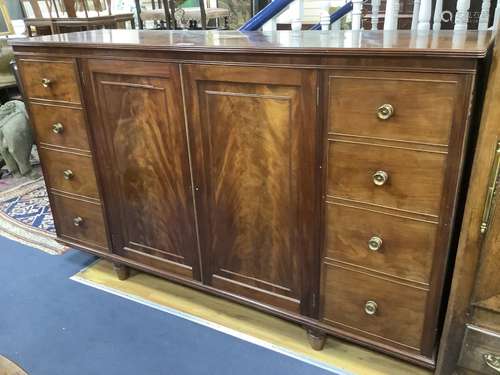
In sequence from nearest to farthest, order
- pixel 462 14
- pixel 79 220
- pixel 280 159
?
pixel 280 159
pixel 462 14
pixel 79 220

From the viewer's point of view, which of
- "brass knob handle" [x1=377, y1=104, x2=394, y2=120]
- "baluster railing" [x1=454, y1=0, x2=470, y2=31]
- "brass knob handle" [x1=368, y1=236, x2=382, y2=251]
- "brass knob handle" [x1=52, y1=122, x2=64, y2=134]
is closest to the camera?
"brass knob handle" [x1=377, y1=104, x2=394, y2=120]

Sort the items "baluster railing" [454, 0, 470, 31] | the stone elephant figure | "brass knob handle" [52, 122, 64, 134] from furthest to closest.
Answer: the stone elephant figure
"brass knob handle" [52, 122, 64, 134]
"baluster railing" [454, 0, 470, 31]

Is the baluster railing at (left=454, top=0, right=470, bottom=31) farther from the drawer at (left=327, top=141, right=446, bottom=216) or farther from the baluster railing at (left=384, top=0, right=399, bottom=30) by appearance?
the drawer at (left=327, top=141, right=446, bottom=216)

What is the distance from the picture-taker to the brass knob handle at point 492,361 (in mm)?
1115

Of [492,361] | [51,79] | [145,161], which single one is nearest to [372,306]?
[492,361]

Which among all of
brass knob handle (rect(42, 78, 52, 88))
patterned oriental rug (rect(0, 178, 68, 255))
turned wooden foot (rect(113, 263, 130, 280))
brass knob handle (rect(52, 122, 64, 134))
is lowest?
patterned oriental rug (rect(0, 178, 68, 255))

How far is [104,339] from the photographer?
1611mm

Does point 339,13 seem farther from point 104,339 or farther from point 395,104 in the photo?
point 104,339

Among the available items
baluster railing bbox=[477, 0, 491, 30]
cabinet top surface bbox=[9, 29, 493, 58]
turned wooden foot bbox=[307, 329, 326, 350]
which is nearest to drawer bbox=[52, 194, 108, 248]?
cabinet top surface bbox=[9, 29, 493, 58]

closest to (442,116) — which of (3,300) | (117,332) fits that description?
(117,332)

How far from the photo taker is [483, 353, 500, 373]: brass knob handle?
1.12 m

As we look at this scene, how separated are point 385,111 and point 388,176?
174 mm

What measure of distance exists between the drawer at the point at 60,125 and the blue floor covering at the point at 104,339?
0.63m

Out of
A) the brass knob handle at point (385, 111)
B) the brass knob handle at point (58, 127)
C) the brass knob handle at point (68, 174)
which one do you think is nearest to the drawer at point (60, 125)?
the brass knob handle at point (58, 127)
